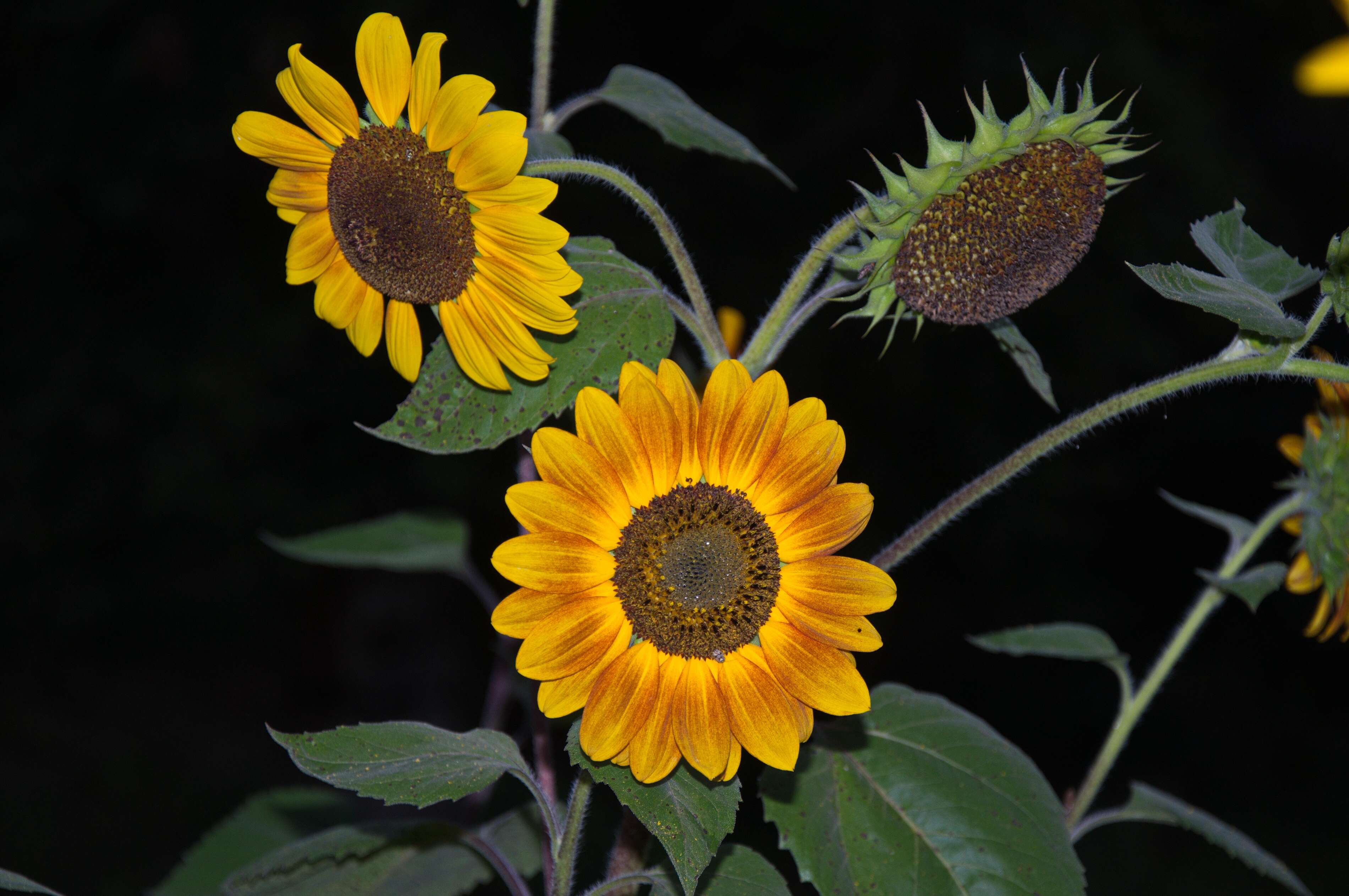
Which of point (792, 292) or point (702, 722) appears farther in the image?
point (792, 292)

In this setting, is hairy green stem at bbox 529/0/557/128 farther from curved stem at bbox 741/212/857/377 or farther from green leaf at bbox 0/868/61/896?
green leaf at bbox 0/868/61/896

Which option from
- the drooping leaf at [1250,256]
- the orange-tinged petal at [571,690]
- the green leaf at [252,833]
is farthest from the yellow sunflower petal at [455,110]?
the green leaf at [252,833]

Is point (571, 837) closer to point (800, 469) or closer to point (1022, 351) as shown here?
point (800, 469)

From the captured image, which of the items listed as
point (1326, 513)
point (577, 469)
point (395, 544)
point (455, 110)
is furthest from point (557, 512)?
point (395, 544)

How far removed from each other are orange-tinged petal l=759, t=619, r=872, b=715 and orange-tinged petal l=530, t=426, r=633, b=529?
127 mm

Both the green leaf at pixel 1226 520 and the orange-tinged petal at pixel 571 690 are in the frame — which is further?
the green leaf at pixel 1226 520

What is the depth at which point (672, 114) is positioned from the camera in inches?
41.4

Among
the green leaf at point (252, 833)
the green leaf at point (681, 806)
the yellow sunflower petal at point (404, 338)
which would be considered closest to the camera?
the green leaf at point (681, 806)

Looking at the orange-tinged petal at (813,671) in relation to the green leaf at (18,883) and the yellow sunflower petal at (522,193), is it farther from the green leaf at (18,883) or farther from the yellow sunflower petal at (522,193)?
the green leaf at (18,883)

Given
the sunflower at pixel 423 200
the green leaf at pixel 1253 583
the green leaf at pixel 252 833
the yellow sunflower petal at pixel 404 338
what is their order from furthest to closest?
the green leaf at pixel 252 833
the green leaf at pixel 1253 583
the yellow sunflower petal at pixel 404 338
the sunflower at pixel 423 200

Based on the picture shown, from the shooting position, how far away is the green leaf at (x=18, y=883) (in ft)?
2.31

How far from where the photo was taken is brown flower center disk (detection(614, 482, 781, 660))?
0.71m

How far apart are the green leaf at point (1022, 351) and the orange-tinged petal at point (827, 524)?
186mm

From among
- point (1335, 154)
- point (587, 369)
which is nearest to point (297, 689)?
point (587, 369)
